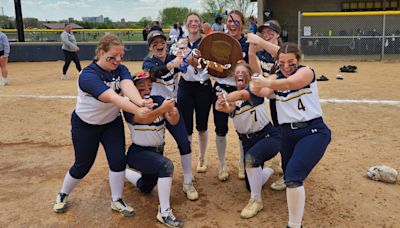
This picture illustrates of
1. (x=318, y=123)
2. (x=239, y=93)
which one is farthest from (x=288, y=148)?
(x=239, y=93)

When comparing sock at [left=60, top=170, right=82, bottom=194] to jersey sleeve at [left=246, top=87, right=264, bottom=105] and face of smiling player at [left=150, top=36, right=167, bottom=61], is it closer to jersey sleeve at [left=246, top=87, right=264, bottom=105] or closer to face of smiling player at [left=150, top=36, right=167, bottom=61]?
face of smiling player at [left=150, top=36, right=167, bottom=61]

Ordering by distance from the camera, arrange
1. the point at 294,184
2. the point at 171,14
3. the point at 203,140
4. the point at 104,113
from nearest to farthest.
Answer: the point at 294,184 < the point at 104,113 < the point at 203,140 < the point at 171,14

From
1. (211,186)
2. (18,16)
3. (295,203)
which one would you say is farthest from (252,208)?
(18,16)

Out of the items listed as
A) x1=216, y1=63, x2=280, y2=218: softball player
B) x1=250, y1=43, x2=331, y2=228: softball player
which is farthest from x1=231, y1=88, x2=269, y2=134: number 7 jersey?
x1=250, y1=43, x2=331, y2=228: softball player

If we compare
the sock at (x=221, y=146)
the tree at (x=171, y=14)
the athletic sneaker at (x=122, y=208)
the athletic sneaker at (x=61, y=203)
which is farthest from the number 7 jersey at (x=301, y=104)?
the tree at (x=171, y=14)

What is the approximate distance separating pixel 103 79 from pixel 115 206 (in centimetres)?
121

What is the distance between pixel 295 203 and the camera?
300 cm

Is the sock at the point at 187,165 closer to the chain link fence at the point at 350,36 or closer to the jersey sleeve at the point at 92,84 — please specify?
the jersey sleeve at the point at 92,84

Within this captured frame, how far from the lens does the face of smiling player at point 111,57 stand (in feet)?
10.8

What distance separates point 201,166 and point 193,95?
908 mm

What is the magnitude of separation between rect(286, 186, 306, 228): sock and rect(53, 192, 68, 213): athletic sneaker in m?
2.12

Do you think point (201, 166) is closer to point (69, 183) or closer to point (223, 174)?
point (223, 174)

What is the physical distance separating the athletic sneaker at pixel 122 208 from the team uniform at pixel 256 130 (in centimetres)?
118

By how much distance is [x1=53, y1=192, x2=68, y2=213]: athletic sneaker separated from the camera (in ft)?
12.1
